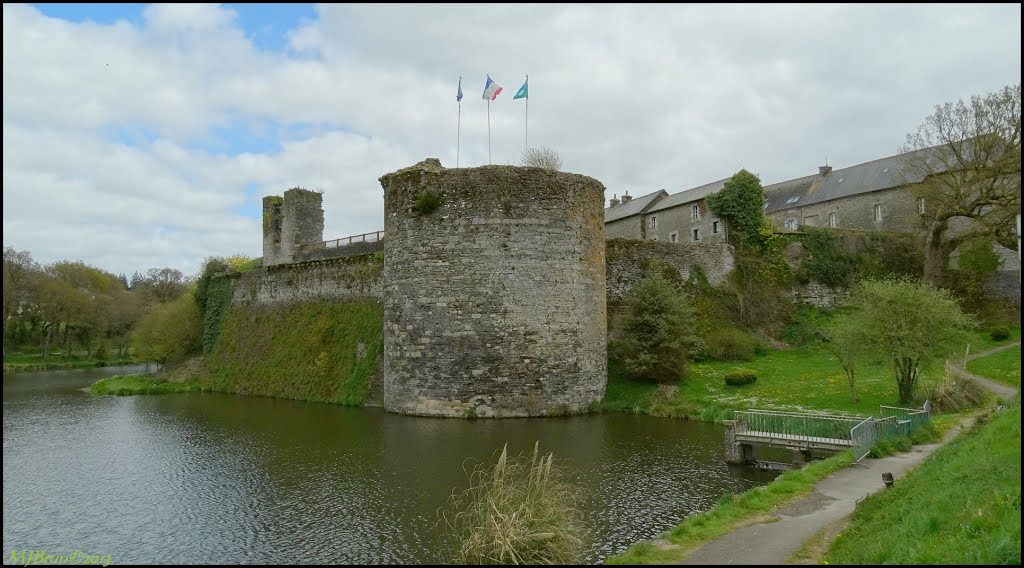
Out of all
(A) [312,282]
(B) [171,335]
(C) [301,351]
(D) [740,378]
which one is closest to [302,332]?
(C) [301,351]

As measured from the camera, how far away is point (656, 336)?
72.9ft

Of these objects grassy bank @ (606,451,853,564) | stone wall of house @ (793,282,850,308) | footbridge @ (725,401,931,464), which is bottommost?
grassy bank @ (606,451,853,564)

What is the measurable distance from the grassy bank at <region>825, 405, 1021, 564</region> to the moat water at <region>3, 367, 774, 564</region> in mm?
2971

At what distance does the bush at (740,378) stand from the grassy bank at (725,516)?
937 centimetres

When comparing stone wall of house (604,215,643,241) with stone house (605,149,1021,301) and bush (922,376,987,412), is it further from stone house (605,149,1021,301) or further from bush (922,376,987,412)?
bush (922,376,987,412)

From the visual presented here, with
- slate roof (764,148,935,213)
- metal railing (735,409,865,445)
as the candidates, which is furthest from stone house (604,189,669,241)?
metal railing (735,409,865,445)

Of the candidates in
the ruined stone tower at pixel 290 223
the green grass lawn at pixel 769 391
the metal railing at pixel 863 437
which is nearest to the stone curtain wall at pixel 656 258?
the green grass lawn at pixel 769 391

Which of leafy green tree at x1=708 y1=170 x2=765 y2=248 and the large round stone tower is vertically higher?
leafy green tree at x1=708 y1=170 x2=765 y2=248

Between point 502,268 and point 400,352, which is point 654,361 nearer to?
point 502,268

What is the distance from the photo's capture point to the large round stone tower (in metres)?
20.2

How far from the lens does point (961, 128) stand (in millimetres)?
27875

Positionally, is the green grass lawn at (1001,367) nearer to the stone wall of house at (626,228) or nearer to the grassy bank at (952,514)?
the grassy bank at (952,514)

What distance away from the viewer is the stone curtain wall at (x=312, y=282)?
26812 mm

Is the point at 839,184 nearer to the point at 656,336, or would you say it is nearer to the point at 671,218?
the point at 671,218
